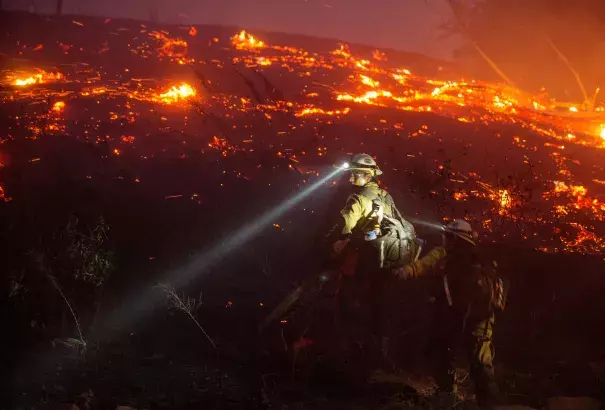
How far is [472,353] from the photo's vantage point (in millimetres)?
5152

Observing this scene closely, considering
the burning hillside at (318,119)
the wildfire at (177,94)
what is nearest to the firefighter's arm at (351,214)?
the burning hillside at (318,119)

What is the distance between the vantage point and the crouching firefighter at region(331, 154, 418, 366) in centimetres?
598

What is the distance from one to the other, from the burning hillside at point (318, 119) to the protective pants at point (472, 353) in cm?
558

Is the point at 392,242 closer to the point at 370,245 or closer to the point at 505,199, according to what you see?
the point at 370,245

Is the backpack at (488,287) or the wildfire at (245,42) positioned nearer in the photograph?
the backpack at (488,287)

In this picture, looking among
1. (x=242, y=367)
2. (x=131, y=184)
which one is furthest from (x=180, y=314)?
(x=131, y=184)

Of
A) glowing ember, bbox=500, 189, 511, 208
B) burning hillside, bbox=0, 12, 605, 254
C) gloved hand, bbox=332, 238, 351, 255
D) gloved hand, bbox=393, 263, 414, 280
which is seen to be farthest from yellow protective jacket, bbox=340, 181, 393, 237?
glowing ember, bbox=500, 189, 511, 208

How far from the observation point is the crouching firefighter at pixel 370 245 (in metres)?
5.98

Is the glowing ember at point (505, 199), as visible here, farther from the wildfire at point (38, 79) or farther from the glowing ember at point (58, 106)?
the wildfire at point (38, 79)

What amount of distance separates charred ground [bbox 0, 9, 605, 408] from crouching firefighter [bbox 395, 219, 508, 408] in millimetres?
695

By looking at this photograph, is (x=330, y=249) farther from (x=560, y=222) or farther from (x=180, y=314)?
(x=560, y=222)

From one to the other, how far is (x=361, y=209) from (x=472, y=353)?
229 cm

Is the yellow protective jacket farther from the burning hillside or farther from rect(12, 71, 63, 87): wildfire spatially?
rect(12, 71, 63, 87): wildfire

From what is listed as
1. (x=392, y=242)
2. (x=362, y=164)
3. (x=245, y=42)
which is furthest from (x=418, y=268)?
(x=245, y=42)
